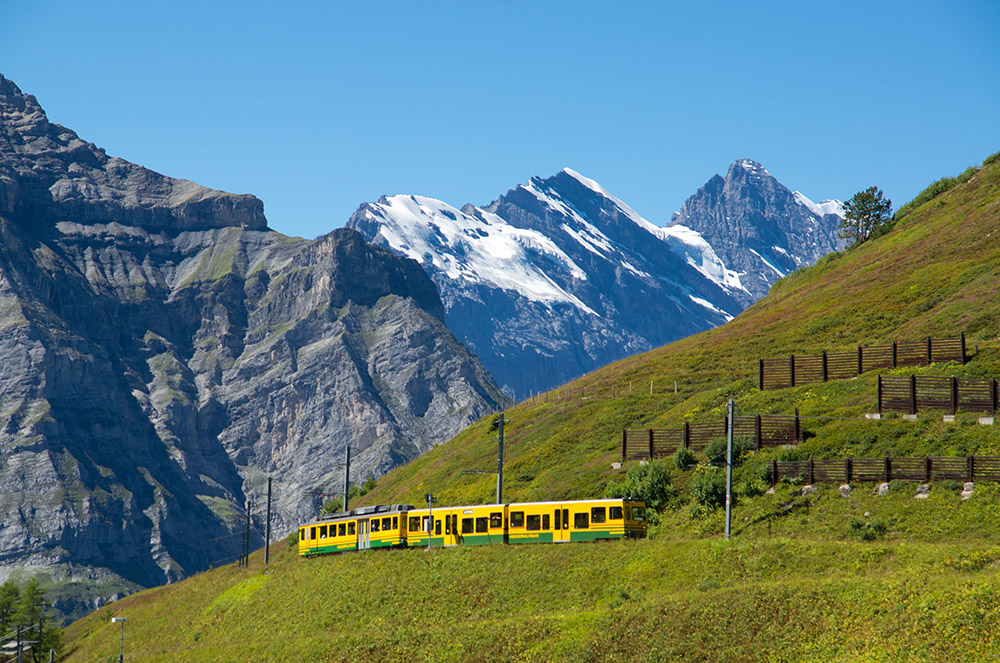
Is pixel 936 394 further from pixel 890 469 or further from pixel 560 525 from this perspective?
pixel 560 525

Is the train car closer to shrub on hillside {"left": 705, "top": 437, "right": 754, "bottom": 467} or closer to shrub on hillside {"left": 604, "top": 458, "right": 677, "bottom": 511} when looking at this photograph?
shrub on hillside {"left": 604, "top": 458, "right": 677, "bottom": 511}

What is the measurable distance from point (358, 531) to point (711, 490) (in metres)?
25.8

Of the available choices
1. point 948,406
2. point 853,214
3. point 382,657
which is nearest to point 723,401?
point 948,406

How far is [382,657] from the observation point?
4666cm

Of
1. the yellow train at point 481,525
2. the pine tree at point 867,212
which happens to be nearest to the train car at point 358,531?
the yellow train at point 481,525

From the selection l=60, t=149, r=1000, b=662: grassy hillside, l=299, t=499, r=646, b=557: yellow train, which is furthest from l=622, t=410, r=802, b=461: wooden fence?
l=299, t=499, r=646, b=557: yellow train

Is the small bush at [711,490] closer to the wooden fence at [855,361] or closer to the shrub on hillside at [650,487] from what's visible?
the shrub on hillside at [650,487]

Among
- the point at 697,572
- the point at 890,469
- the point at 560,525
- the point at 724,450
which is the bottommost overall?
the point at 697,572

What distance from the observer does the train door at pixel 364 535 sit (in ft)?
233

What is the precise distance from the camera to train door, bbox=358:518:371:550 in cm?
7112

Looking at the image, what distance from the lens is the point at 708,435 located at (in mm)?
70688

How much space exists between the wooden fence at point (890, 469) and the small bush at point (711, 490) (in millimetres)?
2954

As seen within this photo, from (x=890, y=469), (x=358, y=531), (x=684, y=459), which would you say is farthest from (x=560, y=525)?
(x=358, y=531)

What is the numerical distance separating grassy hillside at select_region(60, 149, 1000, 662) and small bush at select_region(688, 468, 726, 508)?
1.14 metres
